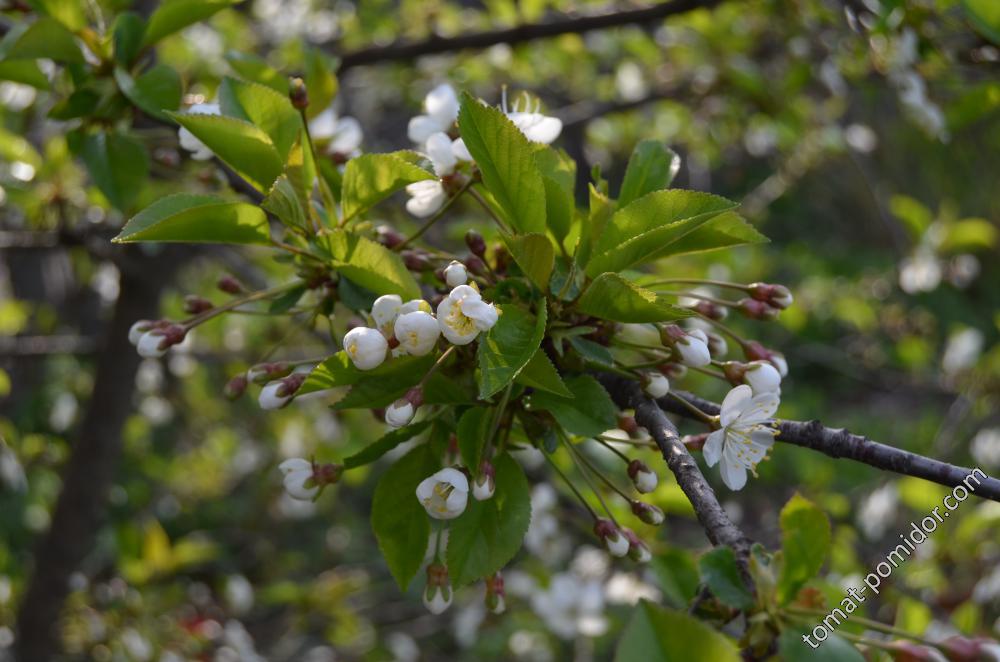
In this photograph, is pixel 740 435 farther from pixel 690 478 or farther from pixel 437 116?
pixel 437 116

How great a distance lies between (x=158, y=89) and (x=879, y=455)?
90 cm

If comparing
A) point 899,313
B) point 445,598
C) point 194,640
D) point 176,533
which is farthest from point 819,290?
point 176,533

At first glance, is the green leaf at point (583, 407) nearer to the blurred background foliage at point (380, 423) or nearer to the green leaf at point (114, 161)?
the blurred background foliage at point (380, 423)

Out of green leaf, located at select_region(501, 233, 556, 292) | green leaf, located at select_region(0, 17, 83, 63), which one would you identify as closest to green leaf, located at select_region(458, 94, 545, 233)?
green leaf, located at select_region(501, 233, 556, 292)

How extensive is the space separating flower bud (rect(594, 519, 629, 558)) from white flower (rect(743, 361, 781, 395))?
200 mm

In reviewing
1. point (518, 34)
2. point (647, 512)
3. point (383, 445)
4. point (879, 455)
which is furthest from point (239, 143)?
point (518, 34)

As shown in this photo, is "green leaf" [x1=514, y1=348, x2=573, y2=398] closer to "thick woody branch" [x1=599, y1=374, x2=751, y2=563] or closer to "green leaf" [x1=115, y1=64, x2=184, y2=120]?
"thick woody branch" [x1=599, y1=374, x2=751, y2=563]

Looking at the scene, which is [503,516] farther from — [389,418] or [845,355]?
[845,355]

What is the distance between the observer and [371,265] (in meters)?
0.83

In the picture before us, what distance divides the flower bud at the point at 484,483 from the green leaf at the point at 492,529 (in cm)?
4

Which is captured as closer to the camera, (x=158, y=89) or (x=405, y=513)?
(x=405, y=513)

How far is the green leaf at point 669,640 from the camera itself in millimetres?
552

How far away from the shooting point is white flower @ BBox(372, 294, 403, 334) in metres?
0.80

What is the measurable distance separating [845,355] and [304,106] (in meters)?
2.49
